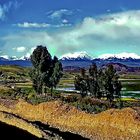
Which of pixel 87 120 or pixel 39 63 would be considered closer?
pixel 87 120

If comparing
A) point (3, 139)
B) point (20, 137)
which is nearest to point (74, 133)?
point (20, 137)

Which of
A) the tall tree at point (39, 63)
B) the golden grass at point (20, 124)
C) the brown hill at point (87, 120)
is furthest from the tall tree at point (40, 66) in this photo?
the golden grass at point (20, 124)

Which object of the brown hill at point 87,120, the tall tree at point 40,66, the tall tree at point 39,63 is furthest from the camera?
the tall tree at point 39,63

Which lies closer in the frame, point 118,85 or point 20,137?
point 20,137

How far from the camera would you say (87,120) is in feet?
204

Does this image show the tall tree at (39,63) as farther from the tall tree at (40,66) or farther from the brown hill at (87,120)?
the brown hill at (87,120)

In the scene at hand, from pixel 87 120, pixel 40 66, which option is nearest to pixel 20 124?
pixel 87 120

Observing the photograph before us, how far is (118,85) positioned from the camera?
16012 cm

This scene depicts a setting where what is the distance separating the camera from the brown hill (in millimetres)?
55938

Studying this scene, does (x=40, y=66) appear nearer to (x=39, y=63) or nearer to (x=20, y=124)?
(x=39, y=63)

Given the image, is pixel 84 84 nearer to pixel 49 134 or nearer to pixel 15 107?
pixel 15 107

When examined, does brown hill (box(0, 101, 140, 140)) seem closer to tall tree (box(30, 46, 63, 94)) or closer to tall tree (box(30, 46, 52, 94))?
tall tree (box(30, 46, 63, 94))

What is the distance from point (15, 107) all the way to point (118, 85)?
87646 mm

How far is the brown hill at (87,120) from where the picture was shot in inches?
2202
